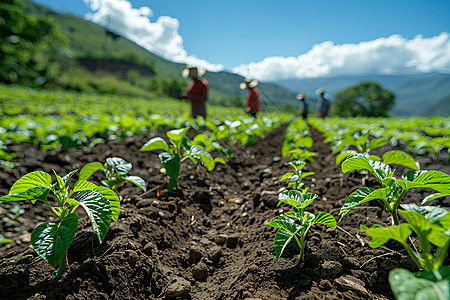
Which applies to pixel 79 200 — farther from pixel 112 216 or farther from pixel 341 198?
pixel 341 198

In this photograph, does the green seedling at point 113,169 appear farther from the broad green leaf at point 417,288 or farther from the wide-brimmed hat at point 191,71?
the wide-brimmed hat at point 191,71

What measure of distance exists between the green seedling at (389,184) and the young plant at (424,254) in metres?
0.14

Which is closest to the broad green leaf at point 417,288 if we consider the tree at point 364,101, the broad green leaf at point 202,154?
the broad green leaf at point 202,154

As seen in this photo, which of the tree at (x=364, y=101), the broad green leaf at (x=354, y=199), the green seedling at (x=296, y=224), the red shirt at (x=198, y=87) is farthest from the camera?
the tree at (x=364, y=101)

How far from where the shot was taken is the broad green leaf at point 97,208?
1.11m

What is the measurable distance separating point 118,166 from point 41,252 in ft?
2.63

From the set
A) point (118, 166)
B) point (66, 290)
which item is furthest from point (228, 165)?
point (66, 290)

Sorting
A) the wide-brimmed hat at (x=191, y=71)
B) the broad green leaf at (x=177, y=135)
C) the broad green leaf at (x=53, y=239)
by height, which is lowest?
the broad green leaf at (x=53, y=239)

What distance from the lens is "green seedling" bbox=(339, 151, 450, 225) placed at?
3.55 feet

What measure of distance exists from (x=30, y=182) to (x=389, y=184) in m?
1.80

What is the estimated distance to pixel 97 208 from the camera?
1155 mm

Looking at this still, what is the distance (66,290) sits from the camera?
115 cm

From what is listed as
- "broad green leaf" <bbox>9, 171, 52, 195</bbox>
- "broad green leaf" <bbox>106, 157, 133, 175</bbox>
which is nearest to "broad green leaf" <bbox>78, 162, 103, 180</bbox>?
"broad green leaf" <bbox>106, 157, 133, 175</bbox>

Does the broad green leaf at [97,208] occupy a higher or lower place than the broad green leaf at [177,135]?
lower
